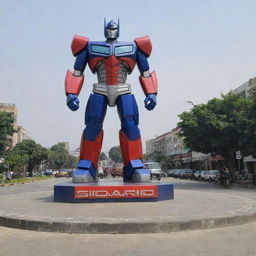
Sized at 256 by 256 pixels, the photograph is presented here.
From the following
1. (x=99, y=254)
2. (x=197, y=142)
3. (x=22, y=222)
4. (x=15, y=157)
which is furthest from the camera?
(x=15, y=157)

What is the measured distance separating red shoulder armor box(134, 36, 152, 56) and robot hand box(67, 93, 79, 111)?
8.78ft

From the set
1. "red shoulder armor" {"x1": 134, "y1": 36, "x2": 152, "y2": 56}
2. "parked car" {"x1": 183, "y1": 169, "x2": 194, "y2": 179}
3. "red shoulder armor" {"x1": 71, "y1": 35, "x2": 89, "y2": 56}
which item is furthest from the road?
"parked car" {"x1": 183, "y1": 169, "x2": 194, "y2": 179}

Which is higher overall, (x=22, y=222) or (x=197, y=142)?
(x=197, y=142)

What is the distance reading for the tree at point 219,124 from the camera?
64.5 feet

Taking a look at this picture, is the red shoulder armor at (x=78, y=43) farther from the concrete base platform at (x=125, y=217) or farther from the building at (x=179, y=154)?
the building at (x=179, y=154)

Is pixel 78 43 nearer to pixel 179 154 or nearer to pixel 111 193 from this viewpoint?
pixel 111 193

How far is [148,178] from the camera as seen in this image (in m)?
10.2

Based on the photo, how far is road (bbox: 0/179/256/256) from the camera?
186 inches

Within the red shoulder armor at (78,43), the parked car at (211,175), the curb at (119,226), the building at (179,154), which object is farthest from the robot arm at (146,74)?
the building at (179,154)

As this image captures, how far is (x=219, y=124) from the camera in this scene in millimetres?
19859

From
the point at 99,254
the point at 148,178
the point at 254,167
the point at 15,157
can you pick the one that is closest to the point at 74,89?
the point at 148,178

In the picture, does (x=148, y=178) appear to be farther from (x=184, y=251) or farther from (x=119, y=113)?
(x=184, y=251)

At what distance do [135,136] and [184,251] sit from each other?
6044 mm

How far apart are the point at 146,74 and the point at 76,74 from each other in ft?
7.58
